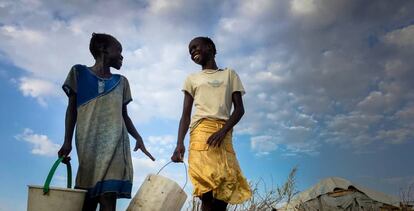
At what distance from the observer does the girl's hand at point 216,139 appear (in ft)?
12.9

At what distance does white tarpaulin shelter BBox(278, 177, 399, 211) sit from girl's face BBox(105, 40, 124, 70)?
33.2 ft

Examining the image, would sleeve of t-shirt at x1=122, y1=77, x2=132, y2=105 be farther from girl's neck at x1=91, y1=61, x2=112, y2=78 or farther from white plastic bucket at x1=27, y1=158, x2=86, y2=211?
white plastic bucket at x1=27, y1=158, x2=86, y2=211

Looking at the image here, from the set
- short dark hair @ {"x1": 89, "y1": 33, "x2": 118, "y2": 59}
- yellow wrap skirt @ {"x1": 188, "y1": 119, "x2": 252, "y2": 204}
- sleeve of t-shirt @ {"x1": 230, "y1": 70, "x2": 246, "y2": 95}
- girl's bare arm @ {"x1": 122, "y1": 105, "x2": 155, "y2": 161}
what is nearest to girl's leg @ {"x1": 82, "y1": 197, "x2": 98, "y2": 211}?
girl's bare arm @ {"x1": 122, "y1": 105, "x2": 155, "y2": 161}

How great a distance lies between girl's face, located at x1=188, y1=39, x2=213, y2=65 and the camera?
4543 mm

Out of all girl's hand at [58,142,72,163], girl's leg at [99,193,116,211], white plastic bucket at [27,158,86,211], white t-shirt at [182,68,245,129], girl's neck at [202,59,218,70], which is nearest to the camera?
white plastic bucket at [27,158,86,211]

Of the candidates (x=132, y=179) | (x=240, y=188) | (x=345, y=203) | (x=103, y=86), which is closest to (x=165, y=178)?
(x=132, y=179)

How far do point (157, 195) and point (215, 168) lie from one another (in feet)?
2.12

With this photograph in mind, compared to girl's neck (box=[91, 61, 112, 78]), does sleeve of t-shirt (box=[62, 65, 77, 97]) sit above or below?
below

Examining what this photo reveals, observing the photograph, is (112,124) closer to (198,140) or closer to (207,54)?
(198,140)

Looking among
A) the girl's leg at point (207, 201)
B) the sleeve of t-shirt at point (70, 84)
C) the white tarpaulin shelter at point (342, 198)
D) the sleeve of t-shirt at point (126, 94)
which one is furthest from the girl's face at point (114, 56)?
the white tarpaulin shelter at point (342, 198)

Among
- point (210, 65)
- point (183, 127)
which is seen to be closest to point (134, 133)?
point (183, 127)

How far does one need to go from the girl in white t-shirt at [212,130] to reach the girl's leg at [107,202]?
706 millimetres

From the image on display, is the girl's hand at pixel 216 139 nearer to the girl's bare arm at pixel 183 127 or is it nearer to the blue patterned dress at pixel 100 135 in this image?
the girl's bare arm at pixel 183 127

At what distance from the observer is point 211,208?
12.8 ft
